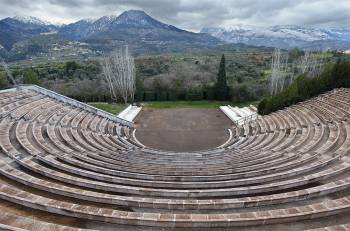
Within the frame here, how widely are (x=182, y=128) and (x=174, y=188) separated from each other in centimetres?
2184

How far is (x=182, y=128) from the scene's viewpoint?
3192 centimetres

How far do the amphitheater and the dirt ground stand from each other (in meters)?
8.58

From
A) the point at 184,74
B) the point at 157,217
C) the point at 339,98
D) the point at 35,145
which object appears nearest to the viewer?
the point at 157,217

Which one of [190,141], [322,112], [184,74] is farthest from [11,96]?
[184,74]

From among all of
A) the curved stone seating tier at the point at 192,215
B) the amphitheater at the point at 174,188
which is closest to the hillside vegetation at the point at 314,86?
the amphitheater at the point at 174,188

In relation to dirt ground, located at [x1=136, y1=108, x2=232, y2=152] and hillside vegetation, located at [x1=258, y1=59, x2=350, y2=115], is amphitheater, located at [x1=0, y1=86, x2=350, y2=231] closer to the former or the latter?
dirt ground, located at [x1=136, y1=108, x2=232, y2=152]

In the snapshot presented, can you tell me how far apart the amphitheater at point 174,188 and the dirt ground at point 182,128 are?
338 inches

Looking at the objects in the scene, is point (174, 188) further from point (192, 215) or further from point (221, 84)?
point (221, 84)

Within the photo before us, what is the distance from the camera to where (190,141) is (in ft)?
89.4

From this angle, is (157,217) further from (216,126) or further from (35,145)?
(216,126)

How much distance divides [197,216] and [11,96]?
983 inches

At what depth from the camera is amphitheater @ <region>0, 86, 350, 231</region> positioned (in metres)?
7.46

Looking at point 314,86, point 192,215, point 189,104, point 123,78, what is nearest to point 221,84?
point 189,104

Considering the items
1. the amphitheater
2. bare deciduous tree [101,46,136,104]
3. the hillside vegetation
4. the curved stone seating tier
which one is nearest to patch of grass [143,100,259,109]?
bare deciduous tree [101,46,136,104]
